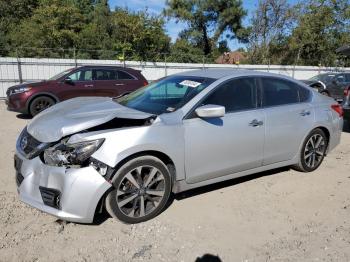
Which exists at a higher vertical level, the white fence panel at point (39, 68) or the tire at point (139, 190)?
the white fence panel at point (39, 68)

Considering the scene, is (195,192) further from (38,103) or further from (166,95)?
(38,103)

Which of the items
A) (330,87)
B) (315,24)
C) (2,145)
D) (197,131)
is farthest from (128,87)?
(315,24)

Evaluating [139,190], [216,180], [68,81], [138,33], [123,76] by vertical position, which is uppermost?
[138,33]

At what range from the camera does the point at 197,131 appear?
420 centimetres

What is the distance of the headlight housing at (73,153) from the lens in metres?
3.56

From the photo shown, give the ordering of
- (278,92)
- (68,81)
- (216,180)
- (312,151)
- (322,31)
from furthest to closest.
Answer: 1. (322,31)
2. (68,81)
3. (312,151)
4. (278,92)
5. (216,180)

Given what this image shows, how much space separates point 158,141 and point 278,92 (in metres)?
2.15

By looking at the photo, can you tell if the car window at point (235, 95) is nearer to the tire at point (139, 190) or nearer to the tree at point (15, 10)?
the tire at point (139, 190)

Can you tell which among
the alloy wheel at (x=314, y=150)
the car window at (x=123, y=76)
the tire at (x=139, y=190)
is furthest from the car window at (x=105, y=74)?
the tire at (x=139, y=190)

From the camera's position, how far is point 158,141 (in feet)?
12.8

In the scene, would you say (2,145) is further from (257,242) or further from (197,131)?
(257,242)

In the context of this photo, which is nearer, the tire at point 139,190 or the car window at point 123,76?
the tire at point 139,190

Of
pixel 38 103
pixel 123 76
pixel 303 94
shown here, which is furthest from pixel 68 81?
pixel 303 94

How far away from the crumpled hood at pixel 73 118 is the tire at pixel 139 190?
1.72ft
